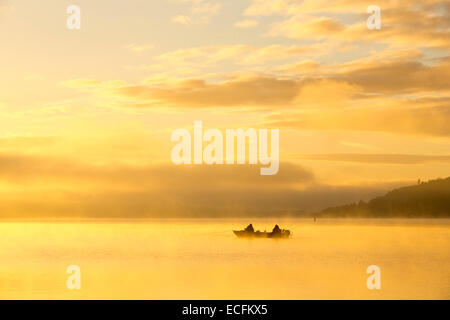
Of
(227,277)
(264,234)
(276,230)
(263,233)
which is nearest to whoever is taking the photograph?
(227,277)

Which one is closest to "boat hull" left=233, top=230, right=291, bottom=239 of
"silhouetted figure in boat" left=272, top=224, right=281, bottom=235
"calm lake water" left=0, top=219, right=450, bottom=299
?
"silhouetted figure in boat" left=272, top=224, right=281, bottom=235

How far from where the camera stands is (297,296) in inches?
1602

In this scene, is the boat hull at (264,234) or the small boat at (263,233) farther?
the boat hull at (264,234)

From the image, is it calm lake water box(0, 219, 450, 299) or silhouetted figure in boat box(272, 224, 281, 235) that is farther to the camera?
silhouetted figure in boat box(272, 224, 281, 235)

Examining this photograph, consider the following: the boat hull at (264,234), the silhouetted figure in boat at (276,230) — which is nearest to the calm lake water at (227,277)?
the silhouetted figure in boat at (276,230)

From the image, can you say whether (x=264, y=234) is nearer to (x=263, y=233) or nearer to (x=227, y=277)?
(x=263, y=233)

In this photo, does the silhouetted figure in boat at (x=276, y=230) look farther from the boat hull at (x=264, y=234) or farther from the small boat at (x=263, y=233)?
the boat hull at (x=264, y=234)

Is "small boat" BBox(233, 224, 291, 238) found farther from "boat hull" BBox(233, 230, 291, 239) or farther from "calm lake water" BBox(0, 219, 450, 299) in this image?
"calm lake water" BBox(0, 219, 450, 299)

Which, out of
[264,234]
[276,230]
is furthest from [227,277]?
[264,234]
